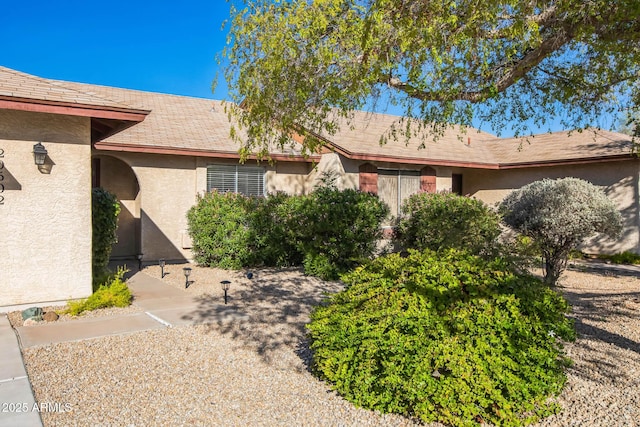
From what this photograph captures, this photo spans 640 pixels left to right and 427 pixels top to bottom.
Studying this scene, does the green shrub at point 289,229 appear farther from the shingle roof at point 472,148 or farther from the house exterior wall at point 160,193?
the shingle roof at point 472,148

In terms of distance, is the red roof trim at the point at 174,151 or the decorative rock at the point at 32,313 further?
the red roof trim at the point at 174,151

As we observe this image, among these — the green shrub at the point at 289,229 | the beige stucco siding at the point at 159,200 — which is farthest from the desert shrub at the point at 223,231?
the beige stucco siding at the point at 159,200

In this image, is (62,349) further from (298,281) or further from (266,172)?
(266,172)

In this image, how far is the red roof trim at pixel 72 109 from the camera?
247 inches

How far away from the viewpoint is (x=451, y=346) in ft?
12.1

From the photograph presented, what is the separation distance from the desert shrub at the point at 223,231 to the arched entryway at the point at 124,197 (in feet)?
8.19

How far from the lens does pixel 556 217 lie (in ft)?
29.4

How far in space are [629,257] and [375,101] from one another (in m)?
11.1

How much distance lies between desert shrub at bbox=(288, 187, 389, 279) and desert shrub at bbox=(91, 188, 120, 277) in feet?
13.2

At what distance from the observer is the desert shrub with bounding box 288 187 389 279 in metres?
10.2

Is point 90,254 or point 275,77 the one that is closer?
point 275,77

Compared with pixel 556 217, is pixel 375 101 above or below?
above

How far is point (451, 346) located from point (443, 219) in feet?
28.6

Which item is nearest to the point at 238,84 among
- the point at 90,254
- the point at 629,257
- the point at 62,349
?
the point at 90,254
